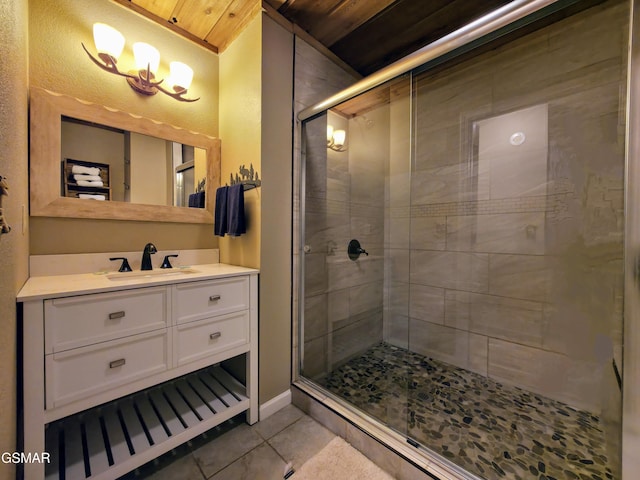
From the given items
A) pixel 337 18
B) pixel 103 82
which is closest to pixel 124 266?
pixel 103 82

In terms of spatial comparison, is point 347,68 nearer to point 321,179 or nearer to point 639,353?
point 321,179

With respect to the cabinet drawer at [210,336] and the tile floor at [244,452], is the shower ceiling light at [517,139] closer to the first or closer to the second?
the cabinet drawer at [210,336]

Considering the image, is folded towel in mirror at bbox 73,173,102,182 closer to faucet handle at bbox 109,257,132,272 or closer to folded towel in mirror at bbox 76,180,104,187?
folded towel in mirror at bbox 76,180,104,187

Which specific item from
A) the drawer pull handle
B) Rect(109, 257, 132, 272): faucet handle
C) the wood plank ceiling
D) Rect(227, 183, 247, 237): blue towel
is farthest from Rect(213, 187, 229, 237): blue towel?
the wood plank ceiling

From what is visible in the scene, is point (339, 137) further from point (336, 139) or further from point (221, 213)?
point (221, 213)

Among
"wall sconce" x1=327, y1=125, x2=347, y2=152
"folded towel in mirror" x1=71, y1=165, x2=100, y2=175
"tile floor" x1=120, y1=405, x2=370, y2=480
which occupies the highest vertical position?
"wall sconce" x1=327, y1=125, x2=347, y2=152

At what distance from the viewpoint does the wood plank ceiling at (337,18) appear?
1.61 meters

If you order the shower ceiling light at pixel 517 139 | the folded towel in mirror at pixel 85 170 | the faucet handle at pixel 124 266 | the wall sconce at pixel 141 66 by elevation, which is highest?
the wall sconce at pixel 141 66

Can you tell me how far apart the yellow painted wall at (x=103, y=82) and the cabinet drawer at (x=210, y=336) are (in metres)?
0.68

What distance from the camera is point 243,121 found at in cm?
174

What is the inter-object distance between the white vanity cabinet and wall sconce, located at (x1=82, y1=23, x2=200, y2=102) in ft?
3.93

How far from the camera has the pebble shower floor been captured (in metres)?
1.24

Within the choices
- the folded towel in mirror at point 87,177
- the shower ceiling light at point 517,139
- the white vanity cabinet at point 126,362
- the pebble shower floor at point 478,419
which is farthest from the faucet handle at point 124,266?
the shower ceiling light at point 517,139

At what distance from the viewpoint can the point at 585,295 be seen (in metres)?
1.60
